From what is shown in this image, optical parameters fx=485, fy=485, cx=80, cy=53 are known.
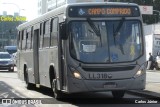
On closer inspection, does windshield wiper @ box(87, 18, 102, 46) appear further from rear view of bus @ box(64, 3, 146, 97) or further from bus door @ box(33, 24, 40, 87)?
bus door @ box(33, 24, 40, 87)

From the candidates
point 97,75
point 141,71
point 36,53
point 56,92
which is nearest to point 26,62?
point 36,53

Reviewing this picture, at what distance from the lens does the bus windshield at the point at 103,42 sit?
14078mm

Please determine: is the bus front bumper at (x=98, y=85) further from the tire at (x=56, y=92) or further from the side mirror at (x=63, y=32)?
the tire at (x=56, y=92)

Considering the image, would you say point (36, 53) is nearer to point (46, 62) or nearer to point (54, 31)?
point (46, 62)

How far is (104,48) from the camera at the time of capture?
46.3 feet

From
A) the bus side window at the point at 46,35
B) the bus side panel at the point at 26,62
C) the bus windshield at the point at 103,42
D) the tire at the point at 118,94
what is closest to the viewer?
the bus windshield at the point at 103,42

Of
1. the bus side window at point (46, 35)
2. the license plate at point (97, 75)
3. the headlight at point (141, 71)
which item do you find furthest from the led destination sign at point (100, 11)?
the bus side window at point (46, 35)

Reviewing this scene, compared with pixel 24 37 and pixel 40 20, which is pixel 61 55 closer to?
pixel 40 20

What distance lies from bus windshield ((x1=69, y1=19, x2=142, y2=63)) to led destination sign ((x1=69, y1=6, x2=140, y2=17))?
0.22 meters

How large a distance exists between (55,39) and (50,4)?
16309 centimetres

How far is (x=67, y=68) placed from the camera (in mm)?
14125

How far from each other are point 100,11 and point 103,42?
100 centimetres

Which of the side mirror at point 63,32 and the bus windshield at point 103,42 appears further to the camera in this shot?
the side mirror at point 63,32

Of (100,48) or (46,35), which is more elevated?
(46,35)
